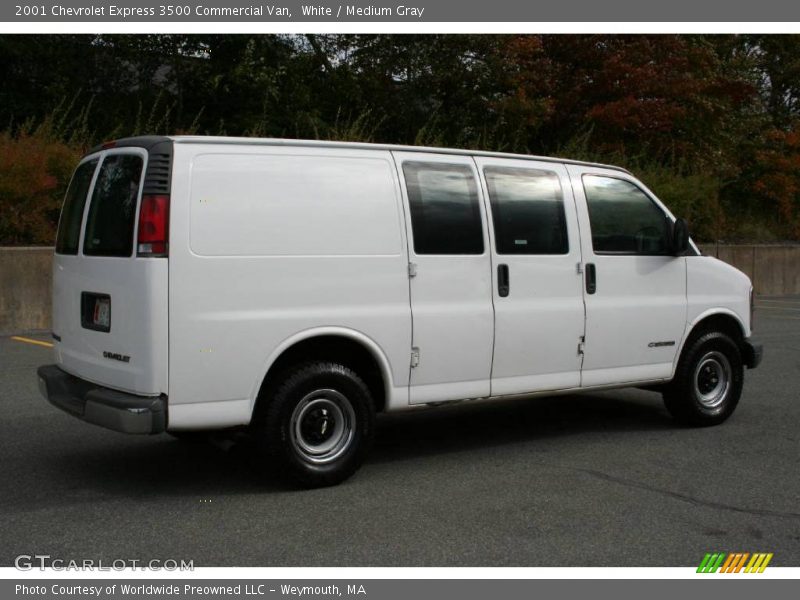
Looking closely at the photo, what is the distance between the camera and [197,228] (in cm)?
557

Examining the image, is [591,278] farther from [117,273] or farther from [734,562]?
[117,273]

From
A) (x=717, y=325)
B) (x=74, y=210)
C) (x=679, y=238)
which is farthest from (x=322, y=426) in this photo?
(x=717, y=325)

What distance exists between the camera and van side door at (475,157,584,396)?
680 cm

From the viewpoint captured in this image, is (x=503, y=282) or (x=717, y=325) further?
(x=717, y=325)

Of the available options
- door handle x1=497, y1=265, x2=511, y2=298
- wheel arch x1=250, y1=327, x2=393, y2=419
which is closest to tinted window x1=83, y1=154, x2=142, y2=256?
wheel arch x1=250, y1=327, x2=393, y2=419

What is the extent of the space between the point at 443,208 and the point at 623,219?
175 centimetres

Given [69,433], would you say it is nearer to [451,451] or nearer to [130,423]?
[130,423]

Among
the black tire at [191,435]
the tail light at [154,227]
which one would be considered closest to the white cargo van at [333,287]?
the tail light at [154,227]

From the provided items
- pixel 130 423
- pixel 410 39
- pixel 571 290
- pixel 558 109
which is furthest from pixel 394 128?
pixel 130 423

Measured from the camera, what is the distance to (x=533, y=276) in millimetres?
6930

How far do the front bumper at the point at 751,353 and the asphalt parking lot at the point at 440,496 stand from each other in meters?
0.50

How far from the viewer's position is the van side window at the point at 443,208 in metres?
6.45

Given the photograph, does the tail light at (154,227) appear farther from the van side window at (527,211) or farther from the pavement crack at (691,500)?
the pavement crack at (691,500)

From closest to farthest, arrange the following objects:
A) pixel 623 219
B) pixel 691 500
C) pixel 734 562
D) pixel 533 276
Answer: pixel 734 562, pixel 691 500, pixel 533 276, pixel 623 219
